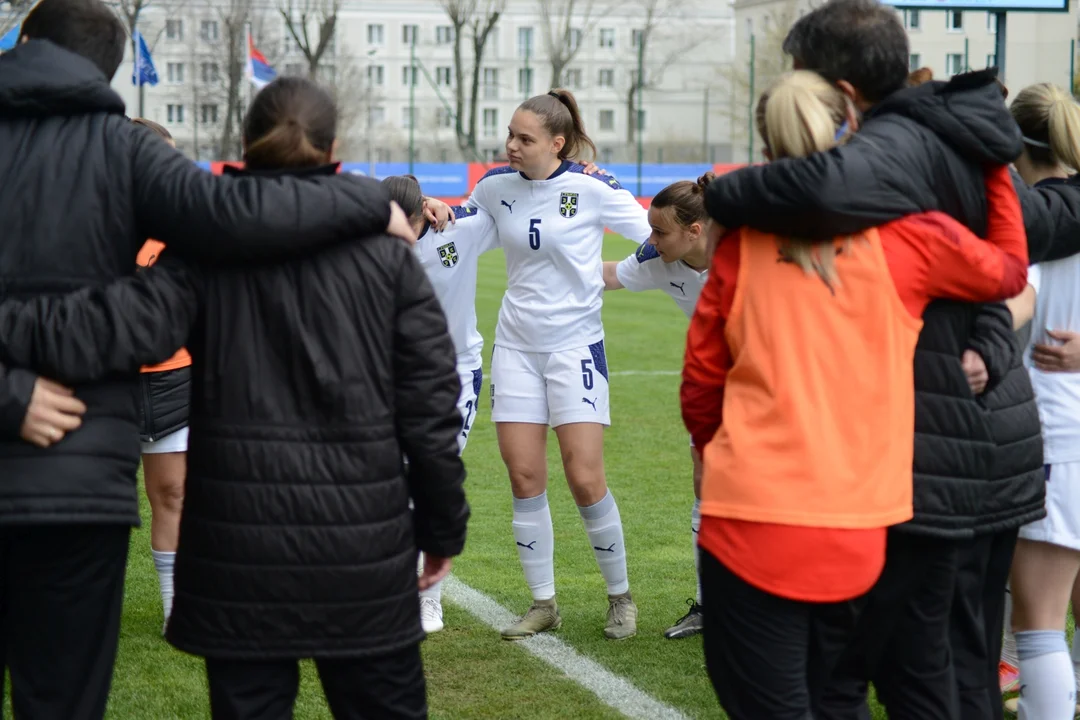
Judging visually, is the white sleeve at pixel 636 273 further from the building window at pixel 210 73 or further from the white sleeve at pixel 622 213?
the building window at pixel 210 73

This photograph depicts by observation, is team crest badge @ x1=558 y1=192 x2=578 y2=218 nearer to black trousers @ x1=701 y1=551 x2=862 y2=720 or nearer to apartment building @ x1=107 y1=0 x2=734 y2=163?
black trousers @ x1=701 y1=551 x2=862 y2=720

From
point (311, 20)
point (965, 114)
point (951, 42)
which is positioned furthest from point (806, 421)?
point (951, 42)

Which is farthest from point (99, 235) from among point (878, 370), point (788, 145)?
point (878, 370)

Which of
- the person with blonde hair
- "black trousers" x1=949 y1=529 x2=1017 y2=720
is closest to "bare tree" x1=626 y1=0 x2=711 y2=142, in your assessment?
"black trousers" x1=949 y1=529 x2=1017 y2=720

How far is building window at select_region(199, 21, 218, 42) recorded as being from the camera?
211 ft

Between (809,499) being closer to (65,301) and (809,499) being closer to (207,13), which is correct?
(65,301)

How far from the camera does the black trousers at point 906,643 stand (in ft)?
9.23

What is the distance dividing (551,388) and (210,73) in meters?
63.9

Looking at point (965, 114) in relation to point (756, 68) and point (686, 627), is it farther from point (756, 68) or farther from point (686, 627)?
point (756, 68)

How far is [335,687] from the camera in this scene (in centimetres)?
281

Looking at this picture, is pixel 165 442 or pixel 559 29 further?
pixel 559 29

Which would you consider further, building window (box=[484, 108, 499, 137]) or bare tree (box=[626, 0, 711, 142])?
building window (box=[484, 108, 499, 137])

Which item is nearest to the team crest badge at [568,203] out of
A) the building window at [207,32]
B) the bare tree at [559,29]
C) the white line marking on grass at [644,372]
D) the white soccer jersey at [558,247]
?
the white soccer jersey at [558,247]

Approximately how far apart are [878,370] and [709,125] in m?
78.9
